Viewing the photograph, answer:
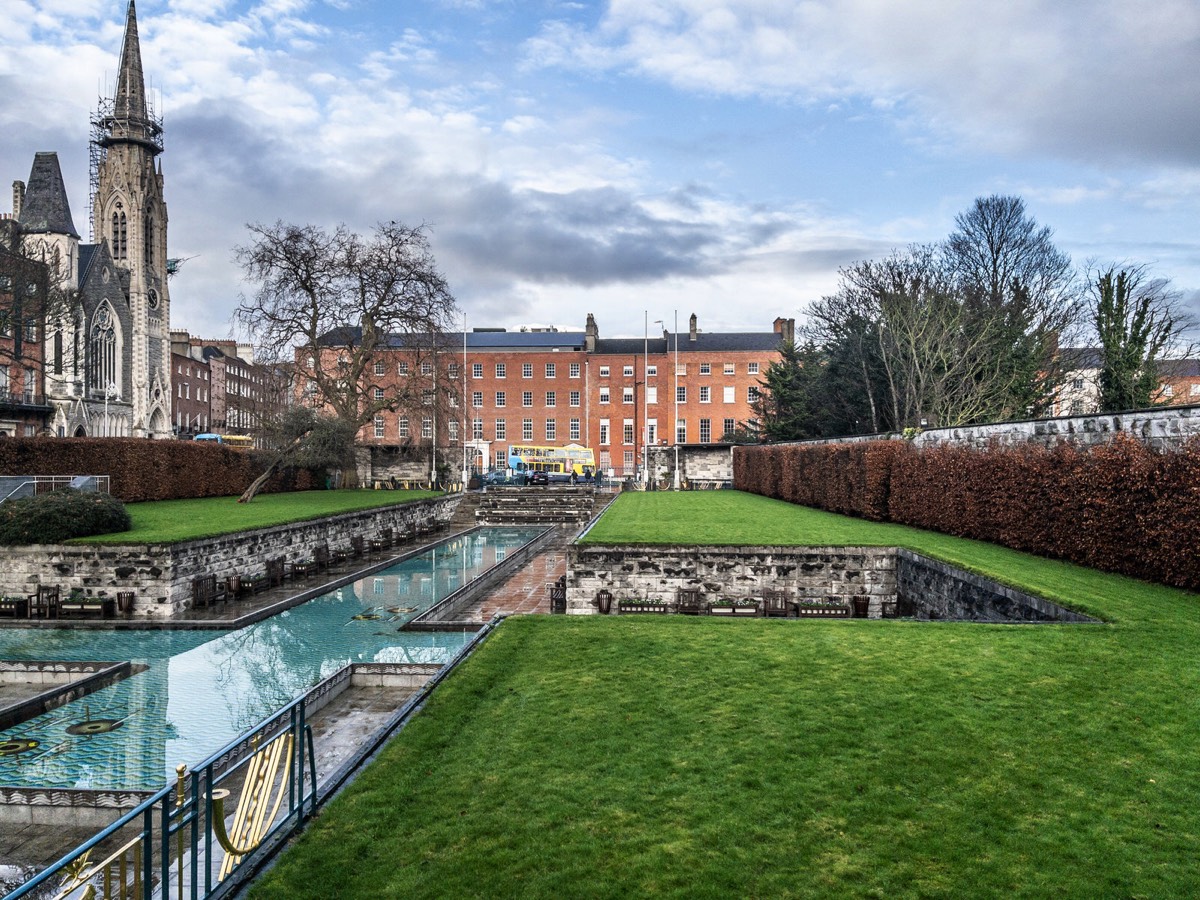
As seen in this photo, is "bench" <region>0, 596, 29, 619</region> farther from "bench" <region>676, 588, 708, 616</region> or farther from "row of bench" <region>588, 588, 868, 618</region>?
"bench" <region>676, 588, 708, 616</region>

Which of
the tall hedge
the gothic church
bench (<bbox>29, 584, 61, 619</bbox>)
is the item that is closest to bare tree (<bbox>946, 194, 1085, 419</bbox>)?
the tall hedge

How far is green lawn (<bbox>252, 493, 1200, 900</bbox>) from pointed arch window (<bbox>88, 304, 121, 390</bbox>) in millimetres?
55870

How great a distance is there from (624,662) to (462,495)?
34.3m

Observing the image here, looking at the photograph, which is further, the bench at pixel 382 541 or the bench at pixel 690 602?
the bench at pixel 382 541

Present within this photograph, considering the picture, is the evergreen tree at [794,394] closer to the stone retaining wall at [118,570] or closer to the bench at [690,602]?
the bench at [690,602]

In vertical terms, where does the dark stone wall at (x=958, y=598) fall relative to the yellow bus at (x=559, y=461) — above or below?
below

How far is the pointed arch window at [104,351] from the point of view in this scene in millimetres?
53031

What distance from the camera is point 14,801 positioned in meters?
6.94

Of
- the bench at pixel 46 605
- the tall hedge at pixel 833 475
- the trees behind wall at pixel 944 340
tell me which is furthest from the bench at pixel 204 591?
the trees behind wall at pixel 944 340

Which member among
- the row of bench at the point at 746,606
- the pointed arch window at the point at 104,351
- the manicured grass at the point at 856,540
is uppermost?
the pointed arch window at the point at 104,351

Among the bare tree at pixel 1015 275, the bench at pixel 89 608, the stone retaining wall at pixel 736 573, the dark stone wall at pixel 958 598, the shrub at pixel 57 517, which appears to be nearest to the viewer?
the dark stone wall at pixel 958 598

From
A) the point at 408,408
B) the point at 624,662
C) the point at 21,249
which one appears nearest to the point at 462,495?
the point at 408,408

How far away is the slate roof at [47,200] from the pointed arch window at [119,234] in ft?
29.0

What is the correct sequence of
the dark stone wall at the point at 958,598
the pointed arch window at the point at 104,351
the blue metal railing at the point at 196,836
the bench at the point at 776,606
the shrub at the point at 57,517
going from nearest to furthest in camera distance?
the blue metal railing at the point at 196,836 → the dark stone wall at the point at 958,598 → the bench at the point at 776,606 → the shrub at the point at 57,517 → the pointed arch window at the point at 104,351
